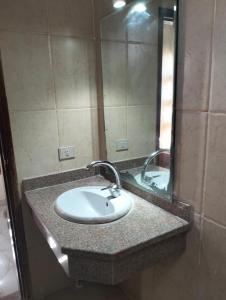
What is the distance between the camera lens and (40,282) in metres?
1.64

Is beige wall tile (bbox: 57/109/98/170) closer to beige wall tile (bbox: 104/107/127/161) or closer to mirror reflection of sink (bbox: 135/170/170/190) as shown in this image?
beige wall tile (bbox: 104/107/127/161)

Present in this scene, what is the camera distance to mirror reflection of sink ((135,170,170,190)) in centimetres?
113

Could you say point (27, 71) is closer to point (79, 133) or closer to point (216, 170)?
point (79, 133)

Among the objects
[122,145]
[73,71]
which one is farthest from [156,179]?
[73,71]

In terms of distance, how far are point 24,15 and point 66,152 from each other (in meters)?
0.82

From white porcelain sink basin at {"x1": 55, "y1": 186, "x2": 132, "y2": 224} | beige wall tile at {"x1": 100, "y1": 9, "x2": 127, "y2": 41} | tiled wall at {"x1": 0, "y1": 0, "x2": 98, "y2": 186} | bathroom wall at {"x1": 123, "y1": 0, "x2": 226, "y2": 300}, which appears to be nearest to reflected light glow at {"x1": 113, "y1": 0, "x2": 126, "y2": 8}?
beige wall tile at {"x1": 100, "y1": 9, "x2": 127, "y2": 41}

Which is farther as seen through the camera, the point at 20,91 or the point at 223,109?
the point at 20,91

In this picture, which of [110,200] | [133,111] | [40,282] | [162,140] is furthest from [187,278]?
[40,282]

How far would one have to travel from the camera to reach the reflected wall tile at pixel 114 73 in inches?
56.3

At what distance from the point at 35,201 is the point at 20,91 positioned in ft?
2.08

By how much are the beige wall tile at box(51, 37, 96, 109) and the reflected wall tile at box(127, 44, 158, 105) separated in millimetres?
295

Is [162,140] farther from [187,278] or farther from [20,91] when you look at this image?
[20,91]

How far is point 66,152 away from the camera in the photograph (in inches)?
60.7

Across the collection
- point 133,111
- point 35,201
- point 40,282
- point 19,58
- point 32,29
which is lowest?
point 40,282
